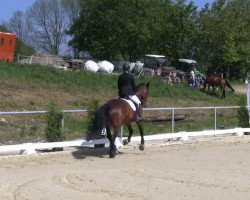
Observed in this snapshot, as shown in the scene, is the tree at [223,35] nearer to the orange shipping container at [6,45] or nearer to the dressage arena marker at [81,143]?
the orange shipping container at [6,45]

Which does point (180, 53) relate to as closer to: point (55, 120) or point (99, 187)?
point (55, 120)

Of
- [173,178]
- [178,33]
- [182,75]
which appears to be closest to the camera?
[173,178]

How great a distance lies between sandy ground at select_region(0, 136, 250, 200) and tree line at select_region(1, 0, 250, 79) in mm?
43731

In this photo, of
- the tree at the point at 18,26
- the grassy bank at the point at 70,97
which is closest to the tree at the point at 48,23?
the tree at the point at 18,26

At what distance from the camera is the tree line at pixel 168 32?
60531 millimetres

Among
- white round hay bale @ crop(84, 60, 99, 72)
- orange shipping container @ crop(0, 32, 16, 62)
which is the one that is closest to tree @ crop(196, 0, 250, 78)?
white round hay bale @ crop(84, 60, 99, 72)

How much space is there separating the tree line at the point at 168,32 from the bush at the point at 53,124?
4427cm

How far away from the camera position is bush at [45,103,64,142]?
16.3m

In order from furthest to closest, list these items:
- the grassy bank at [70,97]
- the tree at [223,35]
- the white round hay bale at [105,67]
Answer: the tree at [223,35]
the white round hay bale at [105,67]
the grassy bank at [70,97]

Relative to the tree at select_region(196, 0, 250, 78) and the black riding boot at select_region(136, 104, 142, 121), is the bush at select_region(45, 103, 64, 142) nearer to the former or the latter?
the black riding boot at select_region(136, 104, 142, 121)

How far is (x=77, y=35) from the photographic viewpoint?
73.2m

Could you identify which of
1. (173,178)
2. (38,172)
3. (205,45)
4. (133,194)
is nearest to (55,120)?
(38,172)

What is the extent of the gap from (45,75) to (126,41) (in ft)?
98.8

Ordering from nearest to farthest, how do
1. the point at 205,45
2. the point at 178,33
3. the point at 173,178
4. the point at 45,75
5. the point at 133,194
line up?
the point at 133,194, the point at 173,178, the point at 45,75, the point at 205,45, the point at 178,33
